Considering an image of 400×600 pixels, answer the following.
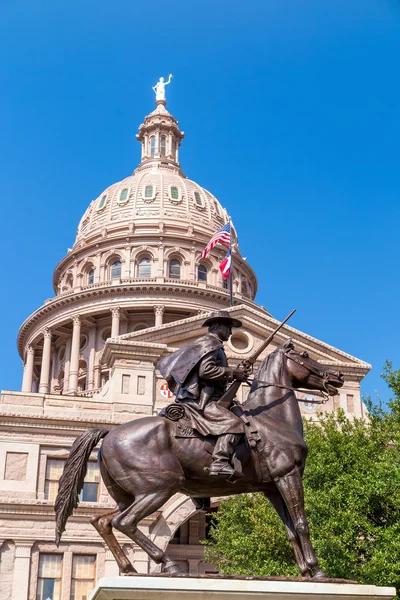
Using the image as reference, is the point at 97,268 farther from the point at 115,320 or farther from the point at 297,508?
the point at 297,508

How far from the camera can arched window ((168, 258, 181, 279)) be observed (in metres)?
Result: 74.0

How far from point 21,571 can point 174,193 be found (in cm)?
4837

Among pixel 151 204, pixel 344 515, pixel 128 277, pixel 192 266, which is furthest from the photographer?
pixel 151 204

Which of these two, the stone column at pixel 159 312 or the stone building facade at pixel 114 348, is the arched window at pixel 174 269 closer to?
the stone building facade at pixel 114 348

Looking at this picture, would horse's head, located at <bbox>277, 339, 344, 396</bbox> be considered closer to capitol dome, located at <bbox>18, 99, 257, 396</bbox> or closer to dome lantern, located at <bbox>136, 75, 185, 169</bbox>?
capitol dome, located at <bbox>18, 99, 257, 396</bbox>

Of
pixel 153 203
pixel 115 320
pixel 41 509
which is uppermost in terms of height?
pixel 153 203

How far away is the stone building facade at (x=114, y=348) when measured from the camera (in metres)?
39.7

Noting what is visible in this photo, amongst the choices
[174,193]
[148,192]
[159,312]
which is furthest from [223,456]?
[174,193]

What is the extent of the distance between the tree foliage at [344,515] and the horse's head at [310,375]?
50.6 ft

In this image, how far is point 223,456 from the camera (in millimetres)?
11008

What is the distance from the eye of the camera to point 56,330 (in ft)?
239

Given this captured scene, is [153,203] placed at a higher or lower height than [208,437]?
higher

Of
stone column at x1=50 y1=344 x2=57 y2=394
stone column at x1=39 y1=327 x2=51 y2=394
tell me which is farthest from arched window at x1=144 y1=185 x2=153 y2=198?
stone column at x1=50 y1=344 x2=57 y2=394

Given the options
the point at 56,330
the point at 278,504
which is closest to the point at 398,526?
the point at 278,504
